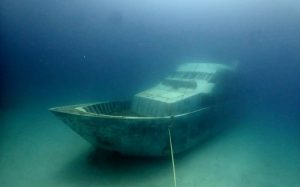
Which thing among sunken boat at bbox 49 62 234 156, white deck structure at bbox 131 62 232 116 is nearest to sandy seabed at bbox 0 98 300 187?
sunken boat at bbox 49 62 234 156

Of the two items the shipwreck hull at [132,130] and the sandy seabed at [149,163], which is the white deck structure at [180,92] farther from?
the sandy seabed at [149,163]

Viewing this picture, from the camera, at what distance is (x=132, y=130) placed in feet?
18.0

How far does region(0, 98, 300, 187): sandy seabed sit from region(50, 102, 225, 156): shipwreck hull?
1.99 ft

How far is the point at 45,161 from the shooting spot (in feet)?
22.4

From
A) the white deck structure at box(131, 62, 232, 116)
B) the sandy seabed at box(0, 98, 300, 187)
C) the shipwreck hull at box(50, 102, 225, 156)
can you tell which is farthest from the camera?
the white deck structure at box(131, 62, 232, 116)

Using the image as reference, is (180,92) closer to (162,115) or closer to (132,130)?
(162,115)

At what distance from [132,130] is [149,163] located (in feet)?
4.98

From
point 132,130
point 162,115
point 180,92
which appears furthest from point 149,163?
point 180,92

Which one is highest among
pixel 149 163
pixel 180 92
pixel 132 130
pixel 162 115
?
pixel 180 92

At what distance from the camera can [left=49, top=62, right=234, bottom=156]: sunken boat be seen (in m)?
5.46

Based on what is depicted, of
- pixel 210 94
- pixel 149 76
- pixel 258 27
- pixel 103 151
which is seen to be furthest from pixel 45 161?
pixel 258 27

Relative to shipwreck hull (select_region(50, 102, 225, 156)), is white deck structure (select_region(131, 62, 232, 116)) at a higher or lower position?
higher

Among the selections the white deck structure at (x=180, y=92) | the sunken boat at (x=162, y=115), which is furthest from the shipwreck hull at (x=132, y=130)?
the white deck structure at (x=180, y=92)

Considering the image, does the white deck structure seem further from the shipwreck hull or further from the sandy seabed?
the sandy seabed
